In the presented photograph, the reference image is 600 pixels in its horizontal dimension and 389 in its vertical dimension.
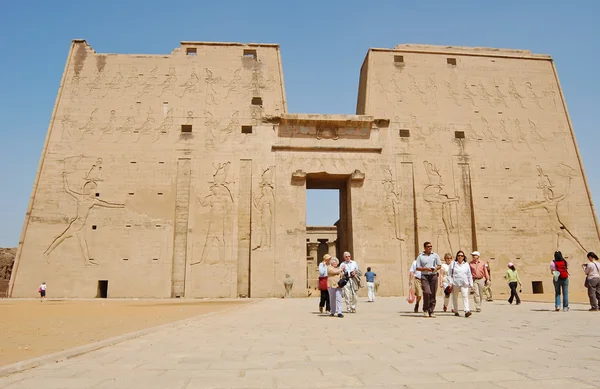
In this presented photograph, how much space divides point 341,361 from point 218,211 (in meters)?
15.4

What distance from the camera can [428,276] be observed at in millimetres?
8500

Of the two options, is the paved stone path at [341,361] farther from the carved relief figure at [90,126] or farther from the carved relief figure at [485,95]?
the carved relief figure at [485,95]

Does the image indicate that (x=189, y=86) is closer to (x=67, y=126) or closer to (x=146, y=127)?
(x=146, y=127)

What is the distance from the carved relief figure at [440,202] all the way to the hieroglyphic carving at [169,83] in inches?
483

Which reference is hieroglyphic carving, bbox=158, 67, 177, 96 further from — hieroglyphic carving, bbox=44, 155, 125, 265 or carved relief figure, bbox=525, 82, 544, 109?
carved relief figure, bbox=525, 82, 544, 109

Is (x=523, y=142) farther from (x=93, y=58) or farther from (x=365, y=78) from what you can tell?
(x=93, y=58)

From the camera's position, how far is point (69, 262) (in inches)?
701

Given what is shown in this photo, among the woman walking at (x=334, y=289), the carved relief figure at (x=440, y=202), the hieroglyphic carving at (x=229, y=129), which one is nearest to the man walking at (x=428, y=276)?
the woman walking at (x=334, y=289)

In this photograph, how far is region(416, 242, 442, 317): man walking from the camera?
8273 mm

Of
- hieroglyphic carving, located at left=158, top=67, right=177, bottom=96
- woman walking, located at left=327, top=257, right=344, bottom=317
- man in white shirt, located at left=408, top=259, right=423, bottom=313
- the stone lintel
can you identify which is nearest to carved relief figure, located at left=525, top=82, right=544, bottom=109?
the stone lintel

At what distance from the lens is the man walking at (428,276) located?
8.27 metres

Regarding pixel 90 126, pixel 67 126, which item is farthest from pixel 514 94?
pixel 67 126

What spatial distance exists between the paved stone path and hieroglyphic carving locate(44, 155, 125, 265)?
1384 centimetres

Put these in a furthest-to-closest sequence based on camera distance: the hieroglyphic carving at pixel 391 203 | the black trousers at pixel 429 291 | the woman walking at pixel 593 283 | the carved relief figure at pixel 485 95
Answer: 1. the carved relief figure at pixel 485 95
2. the hieroglyphic carving at pixel 391 203
3. the woman walking at pixel 593 283
4. the black trousers at pixel 429 291
